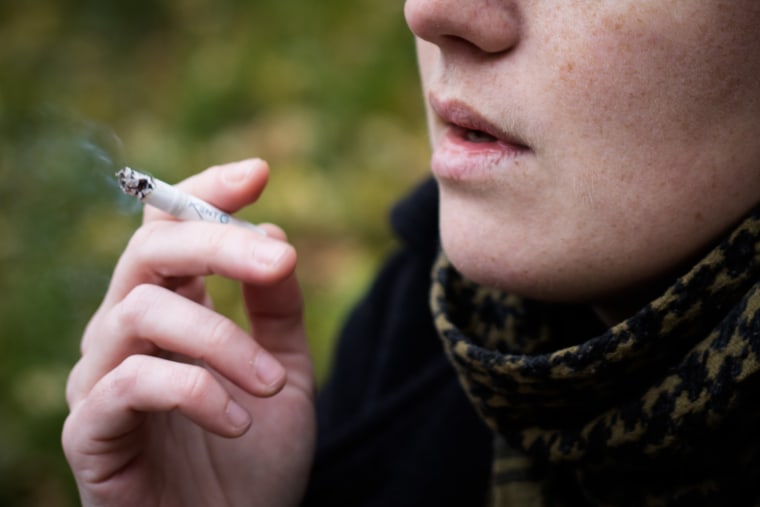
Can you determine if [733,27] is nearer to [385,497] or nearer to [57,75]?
[385,497]

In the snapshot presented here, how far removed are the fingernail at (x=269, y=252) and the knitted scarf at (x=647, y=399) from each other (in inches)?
10.9

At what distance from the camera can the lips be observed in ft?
3.09

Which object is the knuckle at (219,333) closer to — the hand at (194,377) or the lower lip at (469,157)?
the hand at (194,377)

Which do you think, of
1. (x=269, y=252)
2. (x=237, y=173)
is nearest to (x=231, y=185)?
(x=237, y=173)

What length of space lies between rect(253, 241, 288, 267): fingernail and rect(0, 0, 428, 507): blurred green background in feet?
3.08

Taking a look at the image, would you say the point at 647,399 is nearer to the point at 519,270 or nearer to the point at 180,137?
the point at 519,270

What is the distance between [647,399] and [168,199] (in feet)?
2.07

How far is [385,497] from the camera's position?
1411 millimetres

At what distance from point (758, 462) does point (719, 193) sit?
0.34m

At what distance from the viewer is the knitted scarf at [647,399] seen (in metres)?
0.89

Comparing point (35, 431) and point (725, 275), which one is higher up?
point (725, 275)

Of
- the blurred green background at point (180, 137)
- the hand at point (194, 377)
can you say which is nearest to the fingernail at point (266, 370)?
the hand at point (194, 377)

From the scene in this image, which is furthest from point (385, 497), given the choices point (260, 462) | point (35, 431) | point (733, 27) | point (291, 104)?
point (291, 104)

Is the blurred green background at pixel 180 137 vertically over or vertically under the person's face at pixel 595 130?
under
